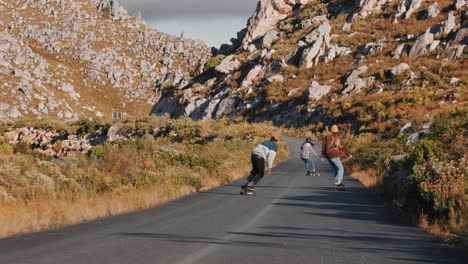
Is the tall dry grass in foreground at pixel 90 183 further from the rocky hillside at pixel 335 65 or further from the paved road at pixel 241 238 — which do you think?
the rocky hillside at pixel 335 65

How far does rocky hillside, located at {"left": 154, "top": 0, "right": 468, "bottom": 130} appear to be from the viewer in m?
53.4

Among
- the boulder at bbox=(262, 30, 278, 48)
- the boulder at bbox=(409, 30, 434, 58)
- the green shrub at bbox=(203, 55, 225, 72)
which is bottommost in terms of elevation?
the boulder at bbox=(409, 30, 434, 58)

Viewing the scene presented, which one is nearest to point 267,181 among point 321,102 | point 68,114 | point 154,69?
point 321,102

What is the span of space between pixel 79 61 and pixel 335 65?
110 m

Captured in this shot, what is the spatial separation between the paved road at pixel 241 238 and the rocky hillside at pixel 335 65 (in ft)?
110

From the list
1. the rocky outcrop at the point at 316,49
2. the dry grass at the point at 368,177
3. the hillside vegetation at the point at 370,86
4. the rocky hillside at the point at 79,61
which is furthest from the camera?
the rocky hillside at the point at 79,61

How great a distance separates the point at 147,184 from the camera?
1466cm

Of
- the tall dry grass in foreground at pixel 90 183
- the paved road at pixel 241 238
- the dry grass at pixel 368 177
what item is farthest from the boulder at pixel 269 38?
the paved road at pixel 241 238

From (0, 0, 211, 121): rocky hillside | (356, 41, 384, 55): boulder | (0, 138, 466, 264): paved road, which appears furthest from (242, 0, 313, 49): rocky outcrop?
(0, 138, 466, 264): paved road

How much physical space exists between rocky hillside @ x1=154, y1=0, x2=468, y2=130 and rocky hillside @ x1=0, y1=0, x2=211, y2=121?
19648 millimetres

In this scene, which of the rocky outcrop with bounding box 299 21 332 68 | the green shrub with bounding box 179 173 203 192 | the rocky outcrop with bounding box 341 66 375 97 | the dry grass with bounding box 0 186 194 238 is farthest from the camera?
the rocky outcrop with bounding box 299 21 332 68

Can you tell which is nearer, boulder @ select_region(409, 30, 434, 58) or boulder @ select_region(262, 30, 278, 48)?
boulder @ select_region(409, 30, 434, 58)

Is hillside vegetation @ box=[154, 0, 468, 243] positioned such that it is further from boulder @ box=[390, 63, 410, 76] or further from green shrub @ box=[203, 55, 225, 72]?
green shrub @ box=[203, 55, 225, 72]

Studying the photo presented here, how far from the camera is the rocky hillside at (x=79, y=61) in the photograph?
361 feet
